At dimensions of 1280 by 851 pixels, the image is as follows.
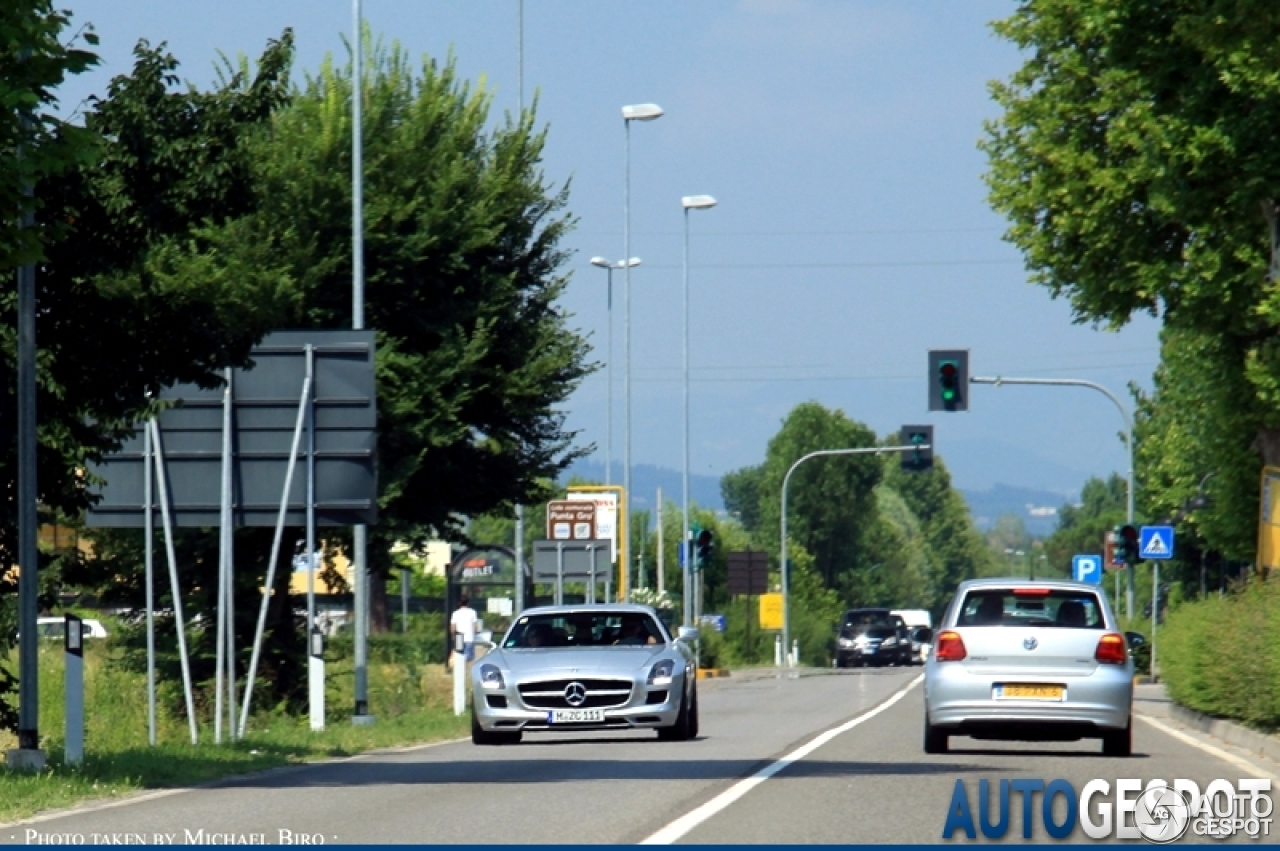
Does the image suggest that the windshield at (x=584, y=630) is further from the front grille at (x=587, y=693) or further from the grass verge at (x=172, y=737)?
the grass verge at (x=172, y=737)

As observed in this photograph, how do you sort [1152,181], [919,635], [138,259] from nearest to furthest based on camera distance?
1. [138,259]
2. [919,635]
3. [1152,181]

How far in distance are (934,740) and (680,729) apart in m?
3.48

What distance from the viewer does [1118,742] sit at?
1978 centimetres

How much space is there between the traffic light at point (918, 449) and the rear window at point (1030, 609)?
34.2m

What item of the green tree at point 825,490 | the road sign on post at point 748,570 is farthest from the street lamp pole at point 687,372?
the green tree at point 825,490

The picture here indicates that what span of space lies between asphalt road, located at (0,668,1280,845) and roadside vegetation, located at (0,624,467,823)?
0.53m

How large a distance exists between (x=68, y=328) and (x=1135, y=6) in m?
14.0

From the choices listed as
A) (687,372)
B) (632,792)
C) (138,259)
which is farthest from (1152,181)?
(687,372)

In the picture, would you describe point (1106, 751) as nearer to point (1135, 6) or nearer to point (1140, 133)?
point (1135, 6)

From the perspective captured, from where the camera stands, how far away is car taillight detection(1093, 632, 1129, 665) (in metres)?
19.6

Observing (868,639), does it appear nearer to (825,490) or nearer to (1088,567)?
(1088,567)

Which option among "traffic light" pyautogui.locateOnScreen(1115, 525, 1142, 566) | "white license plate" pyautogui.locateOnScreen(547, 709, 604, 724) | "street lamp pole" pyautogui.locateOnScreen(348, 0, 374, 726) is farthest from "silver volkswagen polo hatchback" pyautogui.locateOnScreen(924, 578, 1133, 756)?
"traffic light" pyautogui.locateOnScreen(1115, 525, 1142, 566)

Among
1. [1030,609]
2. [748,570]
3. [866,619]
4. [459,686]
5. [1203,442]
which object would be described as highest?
[1203,442]

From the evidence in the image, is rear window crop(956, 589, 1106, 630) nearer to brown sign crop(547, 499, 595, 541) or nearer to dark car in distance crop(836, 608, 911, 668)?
brown sign crop(547, 499, 595, 541)
